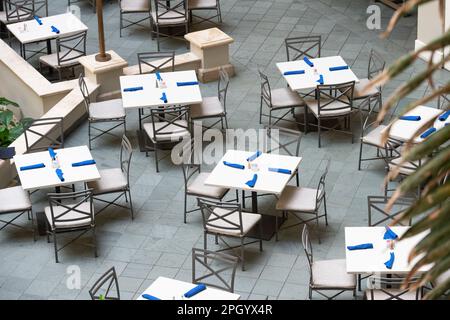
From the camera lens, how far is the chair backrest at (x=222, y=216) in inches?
336

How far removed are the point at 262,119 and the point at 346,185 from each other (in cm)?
200

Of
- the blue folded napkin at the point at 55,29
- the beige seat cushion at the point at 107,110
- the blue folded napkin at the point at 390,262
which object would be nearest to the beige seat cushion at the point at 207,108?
the beige seat cushion at the point at 107,110

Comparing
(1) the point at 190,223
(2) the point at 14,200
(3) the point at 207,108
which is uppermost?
(3) the point at 207,108

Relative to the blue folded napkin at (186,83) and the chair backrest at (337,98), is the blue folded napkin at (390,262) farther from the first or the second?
the blue folded napkin at (186,83)

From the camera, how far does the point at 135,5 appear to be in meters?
14.1

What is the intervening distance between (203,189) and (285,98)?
235cm

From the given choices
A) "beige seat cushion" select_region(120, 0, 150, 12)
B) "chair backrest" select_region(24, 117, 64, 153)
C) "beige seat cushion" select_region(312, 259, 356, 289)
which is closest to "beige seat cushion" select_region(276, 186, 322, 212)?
"beige seat cushion" select_region(312, 259, 356, 289)

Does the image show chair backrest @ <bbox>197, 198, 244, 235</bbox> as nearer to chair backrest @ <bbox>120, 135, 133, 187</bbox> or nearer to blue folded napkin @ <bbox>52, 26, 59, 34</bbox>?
chair backrest @ <bbox>120, 135, 133, 187</bbox>

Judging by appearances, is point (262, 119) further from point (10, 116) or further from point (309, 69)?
point (10, 116)

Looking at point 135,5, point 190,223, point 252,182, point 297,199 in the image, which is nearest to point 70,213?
point 190,223

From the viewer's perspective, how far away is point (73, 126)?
11.7m

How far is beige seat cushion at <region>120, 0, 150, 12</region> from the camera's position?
14.0 meters

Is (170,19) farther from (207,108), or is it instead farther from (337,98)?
(337,98)

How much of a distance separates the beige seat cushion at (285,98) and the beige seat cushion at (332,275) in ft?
11.0
